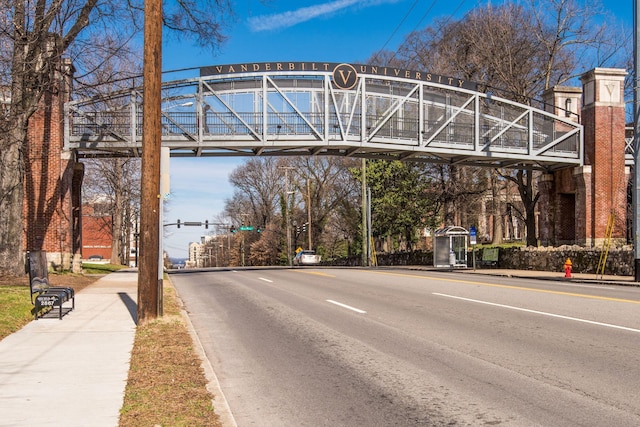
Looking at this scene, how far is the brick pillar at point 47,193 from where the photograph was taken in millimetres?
28141

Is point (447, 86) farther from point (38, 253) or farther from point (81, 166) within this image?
point (38, 253)

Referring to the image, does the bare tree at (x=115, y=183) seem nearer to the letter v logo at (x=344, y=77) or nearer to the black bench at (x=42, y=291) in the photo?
the letter v logo at (x=344, y=77)

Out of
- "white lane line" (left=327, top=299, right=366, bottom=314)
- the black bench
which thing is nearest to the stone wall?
"white lane line" (left=327, top=299, right=366, bottom=314)

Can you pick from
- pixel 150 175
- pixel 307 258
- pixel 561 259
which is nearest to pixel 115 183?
pixel 307 258

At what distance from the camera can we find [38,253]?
47.3 feet

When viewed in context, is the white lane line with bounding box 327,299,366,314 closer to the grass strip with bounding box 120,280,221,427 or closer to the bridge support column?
the grass strip with bounding box 120,280,221,427

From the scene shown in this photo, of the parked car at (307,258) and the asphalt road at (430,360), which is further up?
the asphalt road at (430,360)

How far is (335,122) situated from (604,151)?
15038 mm

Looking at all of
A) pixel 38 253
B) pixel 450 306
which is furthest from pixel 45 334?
pixel 450 306

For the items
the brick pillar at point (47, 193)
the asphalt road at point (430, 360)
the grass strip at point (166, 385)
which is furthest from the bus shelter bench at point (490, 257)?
the grass strip at point (166, 385)

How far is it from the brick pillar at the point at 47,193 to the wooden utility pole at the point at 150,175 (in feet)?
58.8

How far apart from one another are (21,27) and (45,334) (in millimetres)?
10507

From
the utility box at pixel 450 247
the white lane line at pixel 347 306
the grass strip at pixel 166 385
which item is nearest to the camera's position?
the grass strip at pixel 166 385

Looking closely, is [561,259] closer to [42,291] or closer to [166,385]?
[42,291]
